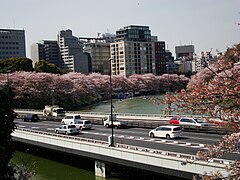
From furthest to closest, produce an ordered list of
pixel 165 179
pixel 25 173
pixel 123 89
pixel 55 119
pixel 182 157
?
pixel 123 89, pixel 55 119, pixel 165 179, pixel 182 157, pixel 25 173

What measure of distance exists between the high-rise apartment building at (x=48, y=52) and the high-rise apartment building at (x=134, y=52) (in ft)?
94.2

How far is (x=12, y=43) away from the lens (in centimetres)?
13800

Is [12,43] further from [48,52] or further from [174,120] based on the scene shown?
[174,120]

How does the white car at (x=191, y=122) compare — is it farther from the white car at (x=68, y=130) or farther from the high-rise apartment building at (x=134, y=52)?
the high-rise apartment building at (x=134, y=52)

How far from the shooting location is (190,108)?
8617 mm

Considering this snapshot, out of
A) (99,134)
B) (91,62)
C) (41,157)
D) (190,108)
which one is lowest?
(41,157)

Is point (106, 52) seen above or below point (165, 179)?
above

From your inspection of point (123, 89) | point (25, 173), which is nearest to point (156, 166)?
point (25, 173)

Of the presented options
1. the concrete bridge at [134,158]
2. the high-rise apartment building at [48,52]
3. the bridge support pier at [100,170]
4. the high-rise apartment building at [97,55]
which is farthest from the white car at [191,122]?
the high-rise apartment building at [48,52]

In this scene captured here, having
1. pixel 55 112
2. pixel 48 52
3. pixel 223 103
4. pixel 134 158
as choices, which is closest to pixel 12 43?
pixel 48 52

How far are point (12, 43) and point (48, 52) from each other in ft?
72.3

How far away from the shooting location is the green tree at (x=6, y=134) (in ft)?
40.3

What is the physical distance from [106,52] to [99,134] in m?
133

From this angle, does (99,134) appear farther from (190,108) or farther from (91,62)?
(91,62)
